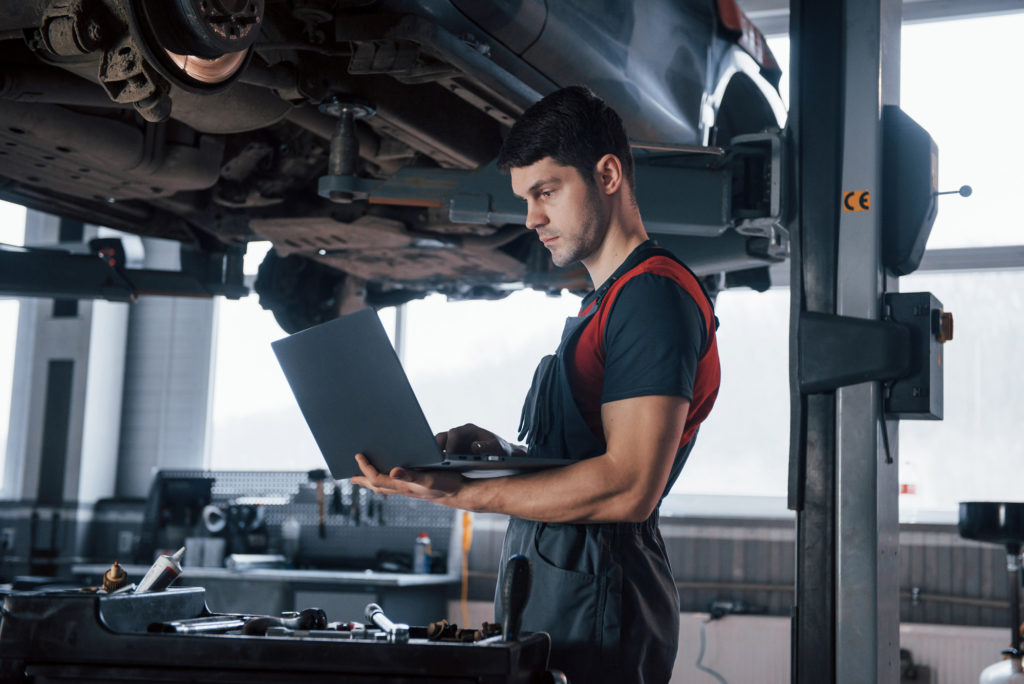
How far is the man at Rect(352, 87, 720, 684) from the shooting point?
1.33 m

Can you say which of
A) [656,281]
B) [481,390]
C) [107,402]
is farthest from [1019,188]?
[107,402]

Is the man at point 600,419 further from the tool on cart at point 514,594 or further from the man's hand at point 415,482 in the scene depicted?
the tool on cart at point 514,594

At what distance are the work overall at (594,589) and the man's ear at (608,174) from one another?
133 millimetres

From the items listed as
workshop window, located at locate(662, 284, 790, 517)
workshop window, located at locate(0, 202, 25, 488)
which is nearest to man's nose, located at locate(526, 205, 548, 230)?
workshop window, located at locate(662, 284, 790, 517)

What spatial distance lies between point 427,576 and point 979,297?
3269mm

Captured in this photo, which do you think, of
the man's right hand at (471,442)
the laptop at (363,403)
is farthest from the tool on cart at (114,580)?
the man's right hand at (471,442)

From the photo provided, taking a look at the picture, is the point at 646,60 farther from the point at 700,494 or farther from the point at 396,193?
the point at 700,494

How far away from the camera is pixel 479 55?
2.17 m

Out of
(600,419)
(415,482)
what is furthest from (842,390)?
(415,482)

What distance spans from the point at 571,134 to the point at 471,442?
51 cm

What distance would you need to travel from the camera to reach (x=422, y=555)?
18.7 ft

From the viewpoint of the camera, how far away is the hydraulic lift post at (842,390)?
211 centimetres

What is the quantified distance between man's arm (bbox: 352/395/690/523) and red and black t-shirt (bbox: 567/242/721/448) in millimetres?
28

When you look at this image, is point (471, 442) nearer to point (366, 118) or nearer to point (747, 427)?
point (366, 118)
